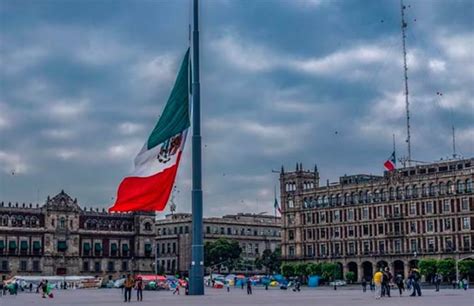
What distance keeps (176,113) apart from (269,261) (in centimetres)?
12135

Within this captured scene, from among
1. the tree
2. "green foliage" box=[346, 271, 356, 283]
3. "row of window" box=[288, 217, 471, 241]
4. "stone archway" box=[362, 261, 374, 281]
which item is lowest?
"green foliage" box=[346, 271, 356, 283]

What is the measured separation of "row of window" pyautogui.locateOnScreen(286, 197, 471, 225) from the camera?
116m

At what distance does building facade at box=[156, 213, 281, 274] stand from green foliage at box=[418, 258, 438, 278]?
188 feet

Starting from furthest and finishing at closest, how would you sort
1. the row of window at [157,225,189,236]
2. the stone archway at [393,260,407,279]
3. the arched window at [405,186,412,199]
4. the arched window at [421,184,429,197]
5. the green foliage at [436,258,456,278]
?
1. the row of window at [157,225,189,236]
2. the stone archway at [393,260,407,279]
3. the arched window at [405,186,412,199]
4. the arched window at [421,184,429,197]
5. the green foliage at [436,258,456,278]

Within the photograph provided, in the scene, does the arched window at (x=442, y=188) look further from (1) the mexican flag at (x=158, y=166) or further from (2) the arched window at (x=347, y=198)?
(1) the mexican flag at (x=158, y=166)

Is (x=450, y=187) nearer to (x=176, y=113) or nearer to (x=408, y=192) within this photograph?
(x=408, y=192)

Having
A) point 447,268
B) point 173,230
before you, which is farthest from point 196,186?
point 173,230

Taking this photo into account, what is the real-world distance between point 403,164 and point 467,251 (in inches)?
743

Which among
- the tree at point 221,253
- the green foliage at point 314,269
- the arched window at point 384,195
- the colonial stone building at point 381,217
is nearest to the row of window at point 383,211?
the colonial stone building at point 381,217

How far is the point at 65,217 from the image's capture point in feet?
448

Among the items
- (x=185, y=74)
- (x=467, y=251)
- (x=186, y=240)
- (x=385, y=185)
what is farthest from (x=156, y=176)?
(x=186, y=240)

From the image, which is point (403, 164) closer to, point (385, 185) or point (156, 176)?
point (385, 185)

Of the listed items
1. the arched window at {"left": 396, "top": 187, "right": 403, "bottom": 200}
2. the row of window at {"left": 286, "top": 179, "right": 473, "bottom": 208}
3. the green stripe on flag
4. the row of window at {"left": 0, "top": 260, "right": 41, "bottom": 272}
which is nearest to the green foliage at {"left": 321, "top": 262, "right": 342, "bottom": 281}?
the row of window at {"left": 286, "top": 179, "right": 473, "bottom": 208}

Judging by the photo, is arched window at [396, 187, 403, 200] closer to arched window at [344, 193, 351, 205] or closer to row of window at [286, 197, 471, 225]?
row of window at [286, 197, 471, 225]
